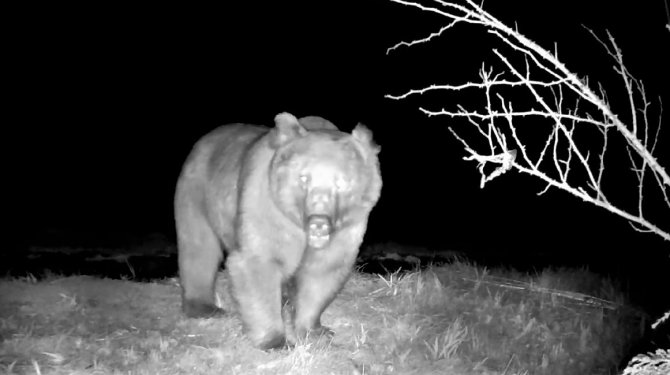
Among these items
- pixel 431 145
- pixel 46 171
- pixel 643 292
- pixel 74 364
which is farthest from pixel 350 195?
pixel 431 145

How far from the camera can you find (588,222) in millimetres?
14914

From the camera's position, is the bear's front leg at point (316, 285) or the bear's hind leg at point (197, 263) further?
the bear's hind leg at point (197, 263)

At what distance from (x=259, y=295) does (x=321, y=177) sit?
3.00 ft

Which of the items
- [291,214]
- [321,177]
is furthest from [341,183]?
[291,214]

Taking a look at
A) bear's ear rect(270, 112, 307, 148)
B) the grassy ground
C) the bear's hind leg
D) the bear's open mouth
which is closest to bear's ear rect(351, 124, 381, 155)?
bear's ear rect(270, 112, 307, 148)

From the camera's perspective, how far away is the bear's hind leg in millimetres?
4996

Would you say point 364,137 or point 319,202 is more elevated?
point 364,137

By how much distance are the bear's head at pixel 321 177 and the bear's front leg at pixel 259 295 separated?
412 millimetres

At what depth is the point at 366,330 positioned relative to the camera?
188 inches

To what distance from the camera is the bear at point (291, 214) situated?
401cm

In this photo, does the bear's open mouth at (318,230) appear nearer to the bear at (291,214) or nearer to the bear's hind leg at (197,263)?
the bear at (291,214)

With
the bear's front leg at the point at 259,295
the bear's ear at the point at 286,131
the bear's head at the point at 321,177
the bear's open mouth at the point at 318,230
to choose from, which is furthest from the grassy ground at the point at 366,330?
the bear's ear at the point at 286,131

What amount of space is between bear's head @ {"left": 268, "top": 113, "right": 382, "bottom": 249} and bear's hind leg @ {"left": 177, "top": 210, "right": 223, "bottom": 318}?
3.57ft

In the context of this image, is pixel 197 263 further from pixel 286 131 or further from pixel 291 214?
pixel 286 131
